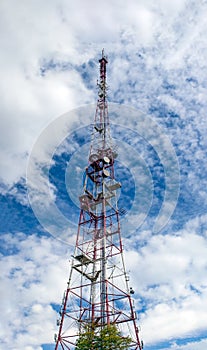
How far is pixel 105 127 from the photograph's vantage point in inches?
1725

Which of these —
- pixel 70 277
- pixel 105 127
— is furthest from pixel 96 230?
pixel 105 127

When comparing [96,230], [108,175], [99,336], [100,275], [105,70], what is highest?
[105,70]

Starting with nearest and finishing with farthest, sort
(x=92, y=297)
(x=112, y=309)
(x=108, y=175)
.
→ (x=112, y=309) → (x=92, y=297) → (x=108, y=175)

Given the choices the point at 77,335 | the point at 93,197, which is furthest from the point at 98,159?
the point at 77,335

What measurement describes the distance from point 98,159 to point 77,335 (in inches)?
818

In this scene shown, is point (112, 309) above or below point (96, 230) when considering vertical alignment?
below

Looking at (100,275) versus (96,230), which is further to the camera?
(96,230)

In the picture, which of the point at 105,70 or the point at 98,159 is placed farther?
the point at 105,70

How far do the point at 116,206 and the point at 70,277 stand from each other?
1006 centimetres

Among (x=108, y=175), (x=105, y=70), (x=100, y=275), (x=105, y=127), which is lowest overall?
(x=100, y=275)

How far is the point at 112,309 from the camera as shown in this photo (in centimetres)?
2998

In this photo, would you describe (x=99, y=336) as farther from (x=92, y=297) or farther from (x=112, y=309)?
(x=92, y=297)

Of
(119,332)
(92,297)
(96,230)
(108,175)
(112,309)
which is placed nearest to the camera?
(119,332)

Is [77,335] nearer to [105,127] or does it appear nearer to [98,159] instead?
[98,159]
